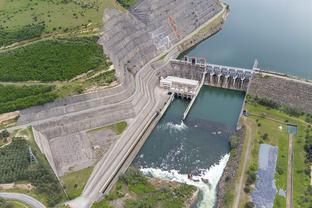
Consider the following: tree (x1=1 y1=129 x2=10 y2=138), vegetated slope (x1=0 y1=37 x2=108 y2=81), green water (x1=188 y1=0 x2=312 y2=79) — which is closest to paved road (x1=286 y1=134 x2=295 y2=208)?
green water (x1=188 y1=0 x2=312 y2=79)

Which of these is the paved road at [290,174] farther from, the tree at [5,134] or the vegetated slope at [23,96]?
the tree at [5,134]

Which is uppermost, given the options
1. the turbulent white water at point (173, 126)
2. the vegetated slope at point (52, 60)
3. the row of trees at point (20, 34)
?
the row of trees at point (20, 34)

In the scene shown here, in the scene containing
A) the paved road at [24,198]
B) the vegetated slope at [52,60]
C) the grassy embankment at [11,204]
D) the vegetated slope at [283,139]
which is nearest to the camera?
the grassy embankment at [11,204]

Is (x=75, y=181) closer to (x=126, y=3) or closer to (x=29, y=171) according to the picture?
(x=29, y=171)

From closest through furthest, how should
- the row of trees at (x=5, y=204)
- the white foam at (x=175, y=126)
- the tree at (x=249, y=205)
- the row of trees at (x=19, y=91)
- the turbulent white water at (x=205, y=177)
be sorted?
the row of trees at (x=5, y=204) → the tree at (x=249, y=205) → the turbulent white water at (x=205, y=177) → the row of trees at (x=19, y=91) → the white foam at (x=175, y=126)

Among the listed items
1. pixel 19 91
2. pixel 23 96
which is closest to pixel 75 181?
pixel 23 96

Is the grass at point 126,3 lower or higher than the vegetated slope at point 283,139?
higher

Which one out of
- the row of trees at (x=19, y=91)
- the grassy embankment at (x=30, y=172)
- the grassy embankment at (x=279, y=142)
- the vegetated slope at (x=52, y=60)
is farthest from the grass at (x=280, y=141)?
the row of trees at (x=19, y=91)
